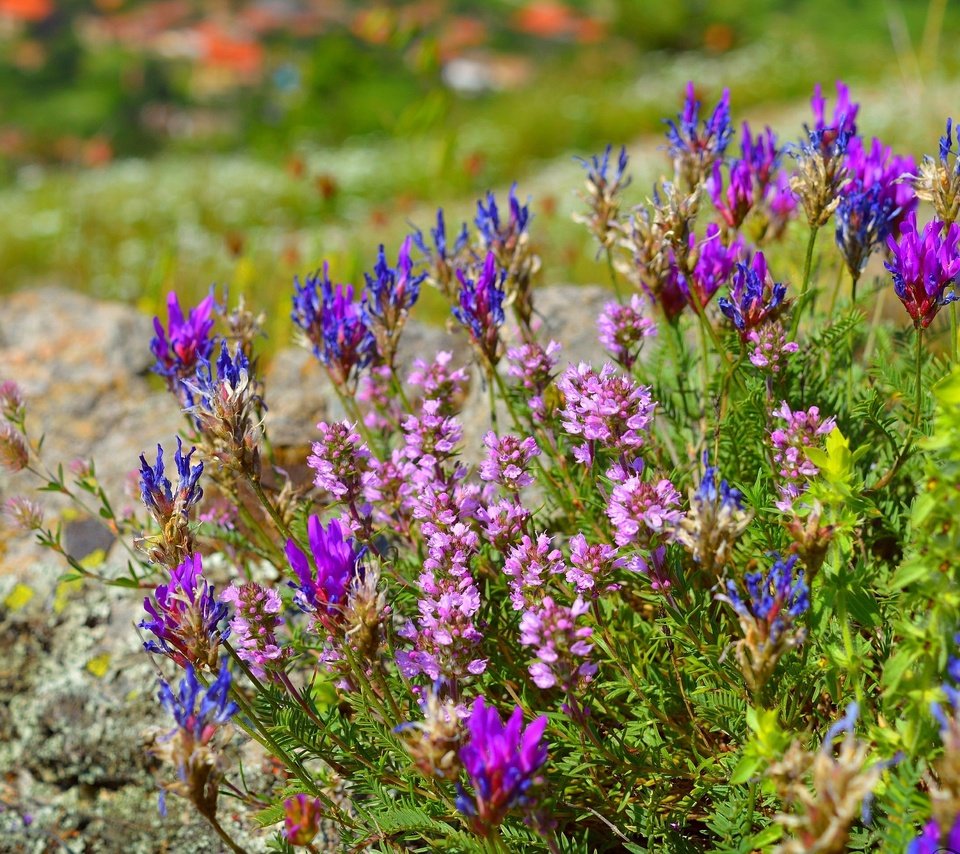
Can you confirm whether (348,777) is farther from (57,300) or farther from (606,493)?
(57,300)

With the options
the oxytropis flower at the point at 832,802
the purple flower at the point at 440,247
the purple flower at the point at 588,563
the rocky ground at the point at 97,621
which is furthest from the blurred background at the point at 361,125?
the oxytropis flower at the point at 832,802

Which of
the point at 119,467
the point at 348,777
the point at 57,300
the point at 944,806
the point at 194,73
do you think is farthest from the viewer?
the point at 194,73

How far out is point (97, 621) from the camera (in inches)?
123

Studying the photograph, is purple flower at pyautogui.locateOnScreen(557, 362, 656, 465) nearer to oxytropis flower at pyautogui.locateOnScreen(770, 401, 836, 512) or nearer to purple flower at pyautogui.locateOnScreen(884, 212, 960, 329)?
oxytropis flower at pyautogui.locateOnScreen(770, 401, 836, 512)

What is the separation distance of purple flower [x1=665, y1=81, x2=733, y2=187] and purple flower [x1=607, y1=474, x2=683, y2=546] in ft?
3.59

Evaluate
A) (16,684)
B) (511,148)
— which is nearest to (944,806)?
(16,684)

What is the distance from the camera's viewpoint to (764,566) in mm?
2090

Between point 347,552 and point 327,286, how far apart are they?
91 cm

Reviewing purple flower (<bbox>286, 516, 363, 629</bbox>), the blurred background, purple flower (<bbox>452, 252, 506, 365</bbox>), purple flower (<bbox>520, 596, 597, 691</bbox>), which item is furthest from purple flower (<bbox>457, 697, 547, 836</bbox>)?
the blurred background

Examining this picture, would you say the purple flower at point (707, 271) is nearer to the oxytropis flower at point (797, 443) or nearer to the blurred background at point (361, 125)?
the oxytropis flower at point (797, 443)

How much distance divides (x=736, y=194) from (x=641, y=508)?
105cm

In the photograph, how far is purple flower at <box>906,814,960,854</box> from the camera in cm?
115

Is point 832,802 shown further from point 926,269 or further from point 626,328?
point 626,328

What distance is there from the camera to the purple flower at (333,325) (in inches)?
89.7
